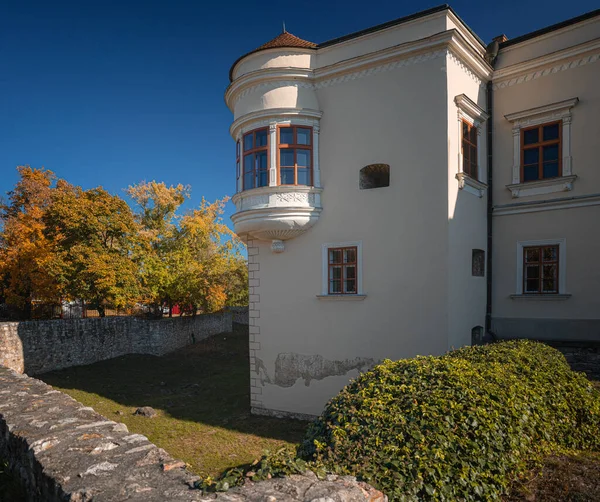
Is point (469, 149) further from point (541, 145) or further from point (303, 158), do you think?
point (303, 158)

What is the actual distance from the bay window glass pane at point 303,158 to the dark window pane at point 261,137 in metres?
1.00

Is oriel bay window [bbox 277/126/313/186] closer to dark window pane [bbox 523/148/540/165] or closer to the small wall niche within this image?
the small wall niche

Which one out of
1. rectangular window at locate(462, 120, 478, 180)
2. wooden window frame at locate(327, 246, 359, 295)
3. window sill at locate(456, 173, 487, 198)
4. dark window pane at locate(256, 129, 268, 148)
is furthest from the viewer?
dark window pane at locate(256, 129, 268, 148)

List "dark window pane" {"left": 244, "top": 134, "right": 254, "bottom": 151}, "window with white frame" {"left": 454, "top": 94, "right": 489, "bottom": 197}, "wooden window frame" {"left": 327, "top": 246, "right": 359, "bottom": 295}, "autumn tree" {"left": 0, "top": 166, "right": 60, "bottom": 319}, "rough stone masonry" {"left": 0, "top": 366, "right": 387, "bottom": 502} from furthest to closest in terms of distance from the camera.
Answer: "autumn tree" {"left": 0, "top": 166, "right": 60, "bottom": 319}
"dark window pane" {"left": 244, "top": 134, "right": 254, "bottom": 151}
"wooden window frame" {"left": 327, "top": 246, "right": 359, "bottom": 295}
"window with white frame" {"left": 454, "top": 94, "right": 489, "bottom": 197}
"rough stone masonry" {"left": 0, "top": 366, "right": 387, "bottom": 502}

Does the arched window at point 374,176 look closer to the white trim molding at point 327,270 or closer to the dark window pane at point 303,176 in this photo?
the dark window pane at point 303,176

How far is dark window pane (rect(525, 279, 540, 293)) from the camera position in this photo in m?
11.6

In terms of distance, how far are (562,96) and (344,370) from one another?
931cm

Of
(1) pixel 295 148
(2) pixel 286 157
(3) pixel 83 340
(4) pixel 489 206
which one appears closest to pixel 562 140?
(4) pixel 489 206

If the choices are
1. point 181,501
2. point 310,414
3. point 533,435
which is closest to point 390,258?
point 310,414

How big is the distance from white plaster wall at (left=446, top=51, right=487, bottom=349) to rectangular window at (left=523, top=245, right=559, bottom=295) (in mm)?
1096

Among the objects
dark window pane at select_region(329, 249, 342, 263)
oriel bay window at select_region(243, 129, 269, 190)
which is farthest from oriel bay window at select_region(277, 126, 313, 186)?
dark window pane at select_region(329, 249, 342, 263)

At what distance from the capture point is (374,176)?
1290cm

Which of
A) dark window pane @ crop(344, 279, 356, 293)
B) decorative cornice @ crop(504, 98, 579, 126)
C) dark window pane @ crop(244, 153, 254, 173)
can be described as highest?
decorative cornice @ crop(504, 98, 579, 126)

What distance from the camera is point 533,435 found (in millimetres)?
4938
